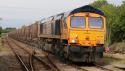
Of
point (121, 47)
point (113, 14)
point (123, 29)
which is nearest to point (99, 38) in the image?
point (121, 47)

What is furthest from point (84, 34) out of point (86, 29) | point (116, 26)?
point (116, 26)

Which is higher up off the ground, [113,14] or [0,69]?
[113,14]

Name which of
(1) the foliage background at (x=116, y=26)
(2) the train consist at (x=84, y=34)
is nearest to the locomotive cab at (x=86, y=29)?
(2) the train consist at (x=84, y=34)

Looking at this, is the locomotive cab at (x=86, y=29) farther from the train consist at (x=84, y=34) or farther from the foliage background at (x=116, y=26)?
the foliage background at (x=116, y=26)

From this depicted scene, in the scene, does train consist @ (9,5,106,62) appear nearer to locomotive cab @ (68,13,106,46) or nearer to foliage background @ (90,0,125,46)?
locomotive cab @ (68,13,106,46)

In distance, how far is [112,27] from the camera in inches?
1622

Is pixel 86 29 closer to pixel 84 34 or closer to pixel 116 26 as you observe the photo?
pixel 84 34

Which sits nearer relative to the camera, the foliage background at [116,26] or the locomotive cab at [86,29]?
the locomotive cab at [86,29]

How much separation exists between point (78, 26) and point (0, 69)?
5337 mm

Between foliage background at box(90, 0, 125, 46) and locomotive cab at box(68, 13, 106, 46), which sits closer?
locomotive cab at box(68, 13, 106, 46)

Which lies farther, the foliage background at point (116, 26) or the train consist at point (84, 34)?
the foliage background at point (116, 26)

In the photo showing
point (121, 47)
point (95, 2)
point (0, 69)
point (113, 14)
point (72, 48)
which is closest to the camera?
point (0, 69)

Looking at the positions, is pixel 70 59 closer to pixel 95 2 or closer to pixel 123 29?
pixel 123 29

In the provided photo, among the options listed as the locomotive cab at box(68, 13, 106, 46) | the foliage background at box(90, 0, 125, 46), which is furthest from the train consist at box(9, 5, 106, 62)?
the foliage background at box(90, 0, 125, 46)
